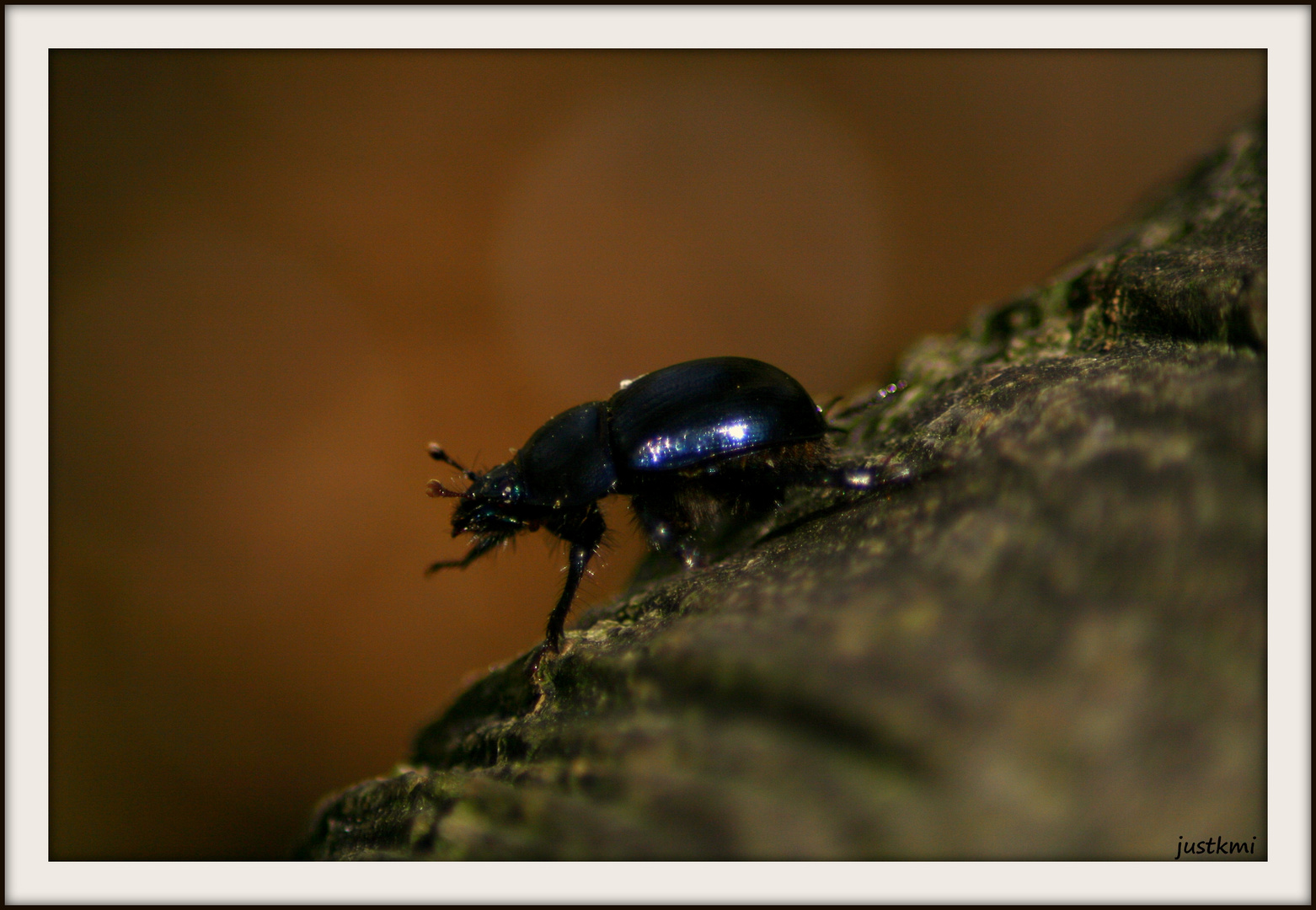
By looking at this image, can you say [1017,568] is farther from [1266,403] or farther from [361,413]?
[361,413]

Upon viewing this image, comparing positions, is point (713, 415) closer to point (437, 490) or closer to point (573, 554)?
point (573, 554)

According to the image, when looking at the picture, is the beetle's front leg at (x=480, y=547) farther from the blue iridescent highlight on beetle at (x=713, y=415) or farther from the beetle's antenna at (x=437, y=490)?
the blue iridescent highlight on beetle at (x=713, y=415)

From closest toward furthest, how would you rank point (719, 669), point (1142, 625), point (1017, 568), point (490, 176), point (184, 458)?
point (1142, 625)
point (1017, 568)
point (719, 669)
point (184, 458)
point (490, 176)

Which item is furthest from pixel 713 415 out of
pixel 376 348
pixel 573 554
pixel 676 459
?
pixel 376 348

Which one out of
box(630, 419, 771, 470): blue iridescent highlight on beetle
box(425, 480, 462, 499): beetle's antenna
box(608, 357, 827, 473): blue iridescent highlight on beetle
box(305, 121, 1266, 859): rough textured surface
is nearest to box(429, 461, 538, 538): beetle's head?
box(425, 480, 462, 499): beetle's antenna

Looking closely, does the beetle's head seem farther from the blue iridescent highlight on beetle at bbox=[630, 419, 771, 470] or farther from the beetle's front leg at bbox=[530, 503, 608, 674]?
the blue iridescent highlight on beetle at bbox=[630, 419, 771, 470]

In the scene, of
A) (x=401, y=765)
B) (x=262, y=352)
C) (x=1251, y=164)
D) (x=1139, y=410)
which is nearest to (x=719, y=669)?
(x=1139, y=410)
